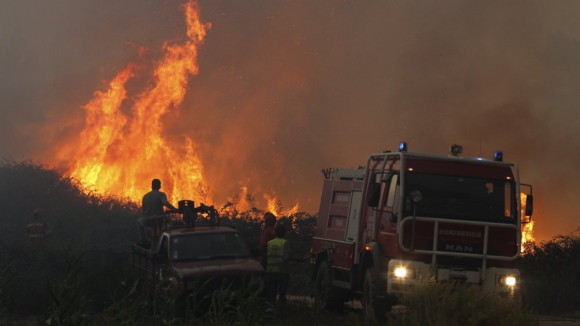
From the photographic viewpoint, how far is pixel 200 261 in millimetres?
13906

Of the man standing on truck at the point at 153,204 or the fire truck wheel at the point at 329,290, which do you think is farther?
the man standing on truck at the point at 153,204

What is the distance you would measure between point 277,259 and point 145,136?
2196cm

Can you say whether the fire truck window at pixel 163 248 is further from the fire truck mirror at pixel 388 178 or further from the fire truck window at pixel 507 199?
the fire truck window at pixel 507 199

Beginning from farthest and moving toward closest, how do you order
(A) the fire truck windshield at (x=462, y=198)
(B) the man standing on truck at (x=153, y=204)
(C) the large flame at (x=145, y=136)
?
(C) the large flame at (x=145, y=136), (B) the man standing on truck at (x=153, y=204), (A) the fire truck windshield at (x=462, y=198)

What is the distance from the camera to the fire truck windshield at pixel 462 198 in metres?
12.9

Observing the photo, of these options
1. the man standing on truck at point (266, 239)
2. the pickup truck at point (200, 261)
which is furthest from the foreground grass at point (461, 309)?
the man standing on truck at point (266, 239)

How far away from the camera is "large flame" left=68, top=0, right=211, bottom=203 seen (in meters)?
→ 34.4

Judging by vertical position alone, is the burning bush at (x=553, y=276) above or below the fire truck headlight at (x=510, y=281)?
above

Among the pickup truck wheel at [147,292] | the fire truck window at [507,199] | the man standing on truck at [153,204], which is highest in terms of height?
the fire truck window at [507,199]

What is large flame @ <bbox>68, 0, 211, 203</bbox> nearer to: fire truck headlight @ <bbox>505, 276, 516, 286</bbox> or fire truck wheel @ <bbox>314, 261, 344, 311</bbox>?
fire truck wheel @ <bbox>314, 261, 344, 311</bbox>

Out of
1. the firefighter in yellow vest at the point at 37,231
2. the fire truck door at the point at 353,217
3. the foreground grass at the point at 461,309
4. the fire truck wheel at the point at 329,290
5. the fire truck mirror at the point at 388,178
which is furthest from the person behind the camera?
the firefighter in yellow vest at the point at 37,231

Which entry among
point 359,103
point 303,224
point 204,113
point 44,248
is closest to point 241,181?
point 204,113

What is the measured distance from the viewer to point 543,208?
1387 inches

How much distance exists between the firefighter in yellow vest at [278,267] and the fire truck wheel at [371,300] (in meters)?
1.47
